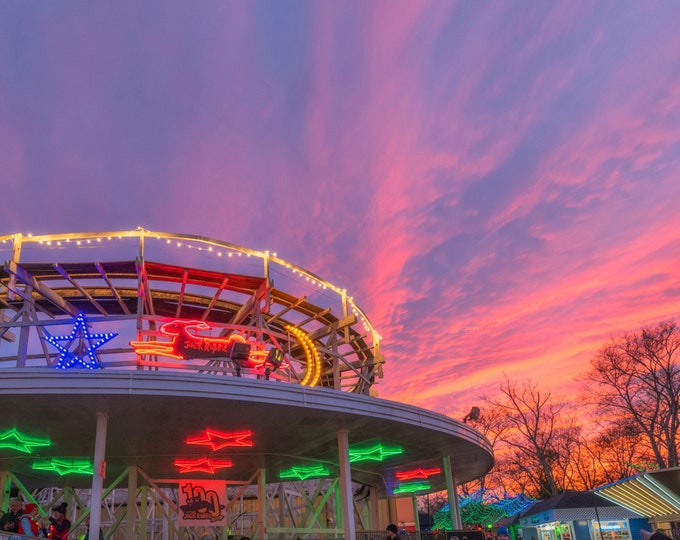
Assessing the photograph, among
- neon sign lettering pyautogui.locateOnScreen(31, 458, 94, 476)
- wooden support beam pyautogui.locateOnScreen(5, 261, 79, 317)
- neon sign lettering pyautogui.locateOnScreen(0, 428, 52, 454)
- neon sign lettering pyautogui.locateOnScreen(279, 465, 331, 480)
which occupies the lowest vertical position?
neon sign lettering pyautogui.locateOnScreen(279, 465, 331, 480)

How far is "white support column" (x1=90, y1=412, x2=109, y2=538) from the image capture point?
12188 mm

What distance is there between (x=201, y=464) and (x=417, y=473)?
10.4 metres

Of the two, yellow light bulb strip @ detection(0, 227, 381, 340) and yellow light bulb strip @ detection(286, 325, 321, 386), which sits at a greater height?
yellow light bulb strip @ detection(0, 227, 381, 340)

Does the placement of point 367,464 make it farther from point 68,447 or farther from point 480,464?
point 68,447

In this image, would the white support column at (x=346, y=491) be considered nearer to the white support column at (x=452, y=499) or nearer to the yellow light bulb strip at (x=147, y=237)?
the white support column at (x=452, y=499)

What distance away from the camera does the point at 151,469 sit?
2220cm

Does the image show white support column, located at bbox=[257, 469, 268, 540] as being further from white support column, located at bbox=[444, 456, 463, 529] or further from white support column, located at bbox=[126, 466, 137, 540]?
white support column, located at bbox=[444, 456, 463, 529]

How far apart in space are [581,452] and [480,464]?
39.9 metres

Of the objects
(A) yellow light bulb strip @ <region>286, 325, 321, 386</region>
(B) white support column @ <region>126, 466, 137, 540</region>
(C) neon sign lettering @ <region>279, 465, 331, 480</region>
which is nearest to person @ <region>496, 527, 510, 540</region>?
(C) neon sign lettering @ <region>279, 465, 331, 480</region>

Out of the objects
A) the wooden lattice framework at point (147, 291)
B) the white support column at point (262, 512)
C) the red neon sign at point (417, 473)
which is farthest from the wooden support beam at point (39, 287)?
the red neon sign at point (417, 473)

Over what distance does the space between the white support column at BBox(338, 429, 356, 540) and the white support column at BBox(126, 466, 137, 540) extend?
749 centimetres

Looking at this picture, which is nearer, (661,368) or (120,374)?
(120,374)

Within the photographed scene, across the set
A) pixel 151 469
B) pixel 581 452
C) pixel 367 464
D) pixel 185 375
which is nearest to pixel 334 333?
pixel 367 464

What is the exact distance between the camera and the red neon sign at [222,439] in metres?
17.2
